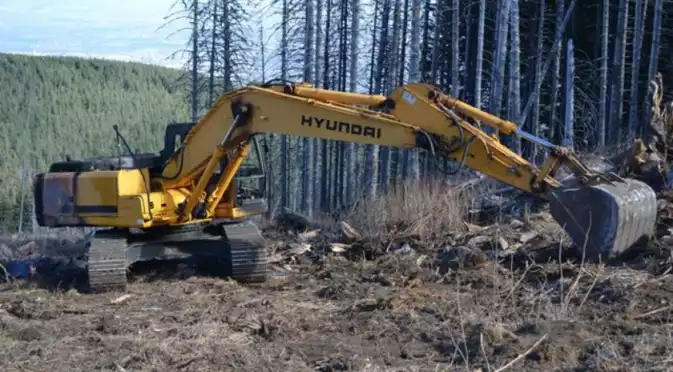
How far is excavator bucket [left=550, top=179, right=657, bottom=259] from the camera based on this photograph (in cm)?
945

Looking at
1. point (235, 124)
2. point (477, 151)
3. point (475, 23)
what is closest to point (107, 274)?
point (235, 124)

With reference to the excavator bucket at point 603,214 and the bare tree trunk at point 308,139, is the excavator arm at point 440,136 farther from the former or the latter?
→ the bare tree trunk at point 308,139

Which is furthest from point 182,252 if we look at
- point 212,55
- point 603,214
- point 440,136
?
point 212,55

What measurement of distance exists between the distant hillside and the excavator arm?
79272 millimetres

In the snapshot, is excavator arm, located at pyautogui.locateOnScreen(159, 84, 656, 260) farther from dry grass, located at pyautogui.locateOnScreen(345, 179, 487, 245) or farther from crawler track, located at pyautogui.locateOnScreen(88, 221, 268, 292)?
dry grass, located at pyautogui.locateOnScreen(345, 179, 487, 245)

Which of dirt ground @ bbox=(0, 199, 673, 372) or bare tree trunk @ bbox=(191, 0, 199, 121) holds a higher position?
bare tree trunk @ bbox=(191, 0, 199, 121)

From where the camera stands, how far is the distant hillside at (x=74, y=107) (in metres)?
101

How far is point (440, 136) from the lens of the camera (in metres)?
9.76

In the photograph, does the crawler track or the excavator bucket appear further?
the crawler track

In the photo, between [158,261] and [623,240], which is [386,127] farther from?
[158,261]

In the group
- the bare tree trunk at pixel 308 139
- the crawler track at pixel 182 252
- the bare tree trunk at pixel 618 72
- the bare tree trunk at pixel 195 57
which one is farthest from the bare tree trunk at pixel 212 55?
the crawler track at pixel 182 252

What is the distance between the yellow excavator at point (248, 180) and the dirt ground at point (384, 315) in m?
0.42

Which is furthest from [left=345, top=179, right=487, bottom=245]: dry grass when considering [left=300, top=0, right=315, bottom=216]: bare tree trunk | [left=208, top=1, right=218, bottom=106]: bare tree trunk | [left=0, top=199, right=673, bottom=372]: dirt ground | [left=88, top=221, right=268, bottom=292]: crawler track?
[left=208, top=1, right=218, bottom=106]: bare tree trunk

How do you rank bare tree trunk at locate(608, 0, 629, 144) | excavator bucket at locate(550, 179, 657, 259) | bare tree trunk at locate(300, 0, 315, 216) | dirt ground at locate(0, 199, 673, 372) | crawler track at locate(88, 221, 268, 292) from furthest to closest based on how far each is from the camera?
bare tree trunk at locate(300, 0, 315, 216) → bare tree trunk at locate(608, 0, 629, 144) → crawler track at locate(88, 221, 268, 292) → excavator bucket at locate(550, 179, 657, 259) → dirt ground at locate(0, 199, 673, 372)
